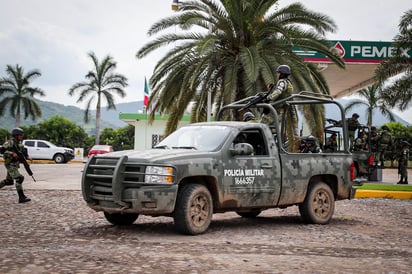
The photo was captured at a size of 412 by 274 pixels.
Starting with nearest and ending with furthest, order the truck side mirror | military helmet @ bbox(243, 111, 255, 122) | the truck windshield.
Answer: the truck side mirror
the truck windshield
military helmet @ bbox(243, 111, 255, 122)

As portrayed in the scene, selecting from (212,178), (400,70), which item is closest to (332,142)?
(400,70)

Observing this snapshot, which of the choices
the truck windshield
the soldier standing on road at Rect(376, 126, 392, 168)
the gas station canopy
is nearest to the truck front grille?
the truck windshield

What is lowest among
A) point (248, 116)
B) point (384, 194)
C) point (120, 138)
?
point (384, 194)

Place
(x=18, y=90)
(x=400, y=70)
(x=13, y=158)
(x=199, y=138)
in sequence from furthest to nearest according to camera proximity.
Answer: (x=18, y=90)
(x=400, y=70)
(x=13, y=158)
(x=199, y=138)

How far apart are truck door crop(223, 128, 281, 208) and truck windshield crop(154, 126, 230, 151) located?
243 millimetres

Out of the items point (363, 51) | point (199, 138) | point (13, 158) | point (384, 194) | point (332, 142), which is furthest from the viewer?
point (363, 51)

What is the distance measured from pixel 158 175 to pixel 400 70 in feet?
52.6

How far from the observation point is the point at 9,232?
7840 mm

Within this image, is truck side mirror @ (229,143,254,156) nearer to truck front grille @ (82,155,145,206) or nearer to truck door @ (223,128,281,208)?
truck door @ (223,128,281,208)

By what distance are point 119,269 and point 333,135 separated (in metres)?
13.4

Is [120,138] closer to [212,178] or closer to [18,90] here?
[18,90]

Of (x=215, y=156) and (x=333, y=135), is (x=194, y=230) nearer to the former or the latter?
(x=215, y=156)

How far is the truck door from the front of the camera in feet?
27.8

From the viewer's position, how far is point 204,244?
7.14 meters
